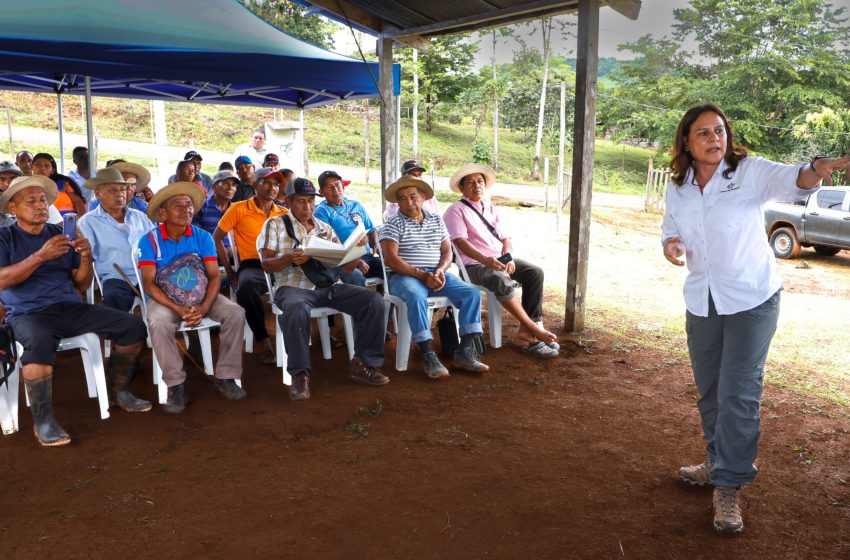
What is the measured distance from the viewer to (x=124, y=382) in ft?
12.7

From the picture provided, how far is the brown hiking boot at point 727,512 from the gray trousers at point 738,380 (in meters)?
0.05

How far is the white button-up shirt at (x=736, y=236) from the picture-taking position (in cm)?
248

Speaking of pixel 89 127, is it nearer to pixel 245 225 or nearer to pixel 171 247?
pixel 245 225

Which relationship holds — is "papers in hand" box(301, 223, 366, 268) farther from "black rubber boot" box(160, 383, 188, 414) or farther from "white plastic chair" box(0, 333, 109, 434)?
"white plastic chair" box(0, 333, 109, 434)

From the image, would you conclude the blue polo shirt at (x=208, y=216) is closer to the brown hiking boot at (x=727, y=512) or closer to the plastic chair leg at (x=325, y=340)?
the plastic chair leg at (x=325, y=340)

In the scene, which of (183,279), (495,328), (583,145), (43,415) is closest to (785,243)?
(583,145)

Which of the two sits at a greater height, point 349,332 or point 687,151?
point 687,151

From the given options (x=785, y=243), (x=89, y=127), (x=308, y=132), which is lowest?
(x=785, y=243)

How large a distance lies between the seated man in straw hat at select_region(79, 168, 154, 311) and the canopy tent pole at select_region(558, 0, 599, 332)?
130 inches

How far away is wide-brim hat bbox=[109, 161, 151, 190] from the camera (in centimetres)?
518

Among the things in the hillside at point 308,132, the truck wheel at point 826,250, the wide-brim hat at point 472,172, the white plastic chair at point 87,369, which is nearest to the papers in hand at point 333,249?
the wide-brim hat at point 472,172

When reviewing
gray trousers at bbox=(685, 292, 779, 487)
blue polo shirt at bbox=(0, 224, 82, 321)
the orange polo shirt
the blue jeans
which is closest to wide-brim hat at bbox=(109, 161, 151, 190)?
the orange polo shirt

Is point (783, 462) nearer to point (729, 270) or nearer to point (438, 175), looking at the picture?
point (729, 270)

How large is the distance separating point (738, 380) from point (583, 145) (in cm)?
306
